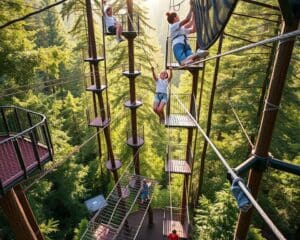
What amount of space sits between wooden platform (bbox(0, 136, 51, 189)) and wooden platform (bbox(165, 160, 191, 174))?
15.5 ft

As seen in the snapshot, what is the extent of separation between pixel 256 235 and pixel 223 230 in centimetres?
107

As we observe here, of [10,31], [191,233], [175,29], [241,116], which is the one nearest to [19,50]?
[10,31]

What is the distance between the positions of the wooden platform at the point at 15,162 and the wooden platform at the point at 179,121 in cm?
388

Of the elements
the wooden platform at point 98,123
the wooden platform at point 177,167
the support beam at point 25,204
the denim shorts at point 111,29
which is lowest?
the wooden platform at point 177,167

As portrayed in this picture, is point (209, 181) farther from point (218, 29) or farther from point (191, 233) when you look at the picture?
point (218, 29)

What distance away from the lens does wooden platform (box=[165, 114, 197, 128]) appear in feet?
23.6

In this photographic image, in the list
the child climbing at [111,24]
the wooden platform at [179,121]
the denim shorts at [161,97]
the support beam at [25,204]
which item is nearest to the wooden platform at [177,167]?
the wooden platform at [179,121]

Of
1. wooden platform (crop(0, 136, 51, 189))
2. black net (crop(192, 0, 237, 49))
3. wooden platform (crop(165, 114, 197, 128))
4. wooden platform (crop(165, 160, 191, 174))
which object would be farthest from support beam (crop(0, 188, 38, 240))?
wooden platform (crop(165, 160, 191, 174))

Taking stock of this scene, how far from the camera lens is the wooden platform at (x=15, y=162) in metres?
3.47

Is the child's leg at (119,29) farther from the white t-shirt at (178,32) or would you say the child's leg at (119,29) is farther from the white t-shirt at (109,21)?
the white t-shirt at (178,32)

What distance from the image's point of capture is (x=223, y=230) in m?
6.63

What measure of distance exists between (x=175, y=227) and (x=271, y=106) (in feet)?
29.5

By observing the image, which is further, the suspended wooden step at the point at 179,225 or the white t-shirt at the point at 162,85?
the suspended wooden step at the point at 179,225

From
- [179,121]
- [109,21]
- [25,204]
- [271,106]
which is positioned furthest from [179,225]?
[271,106]
